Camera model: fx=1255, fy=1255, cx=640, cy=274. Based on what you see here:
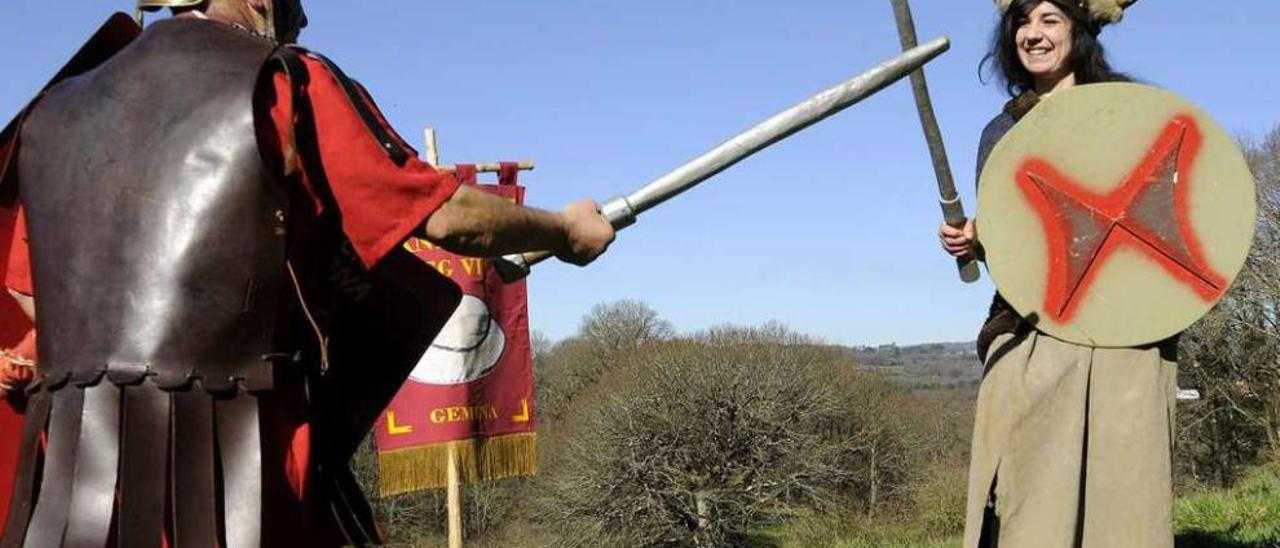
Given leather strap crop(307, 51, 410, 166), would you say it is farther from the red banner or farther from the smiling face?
the red banner

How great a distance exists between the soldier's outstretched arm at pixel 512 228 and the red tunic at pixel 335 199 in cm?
5

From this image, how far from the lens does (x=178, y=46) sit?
7.06 ft

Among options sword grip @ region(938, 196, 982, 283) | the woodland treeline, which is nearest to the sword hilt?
sword grip @ region(938, 196, 982, 283)

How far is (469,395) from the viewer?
27.3 ft

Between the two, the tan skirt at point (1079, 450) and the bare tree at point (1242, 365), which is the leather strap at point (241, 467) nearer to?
the tan skirt at point (1079, 450)

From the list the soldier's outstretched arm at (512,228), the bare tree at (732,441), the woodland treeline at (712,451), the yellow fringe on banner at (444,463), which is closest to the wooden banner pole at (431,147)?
the yellow fringe on banner at (444,463)

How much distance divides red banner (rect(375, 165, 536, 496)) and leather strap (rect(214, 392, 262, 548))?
19.4ft

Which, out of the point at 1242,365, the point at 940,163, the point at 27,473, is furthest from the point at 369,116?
the point at 1242,365

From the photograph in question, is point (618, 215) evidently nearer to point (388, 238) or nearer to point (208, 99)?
point (388, 238)

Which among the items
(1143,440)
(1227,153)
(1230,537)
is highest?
(1227,153)

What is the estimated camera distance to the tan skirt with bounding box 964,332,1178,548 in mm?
3250

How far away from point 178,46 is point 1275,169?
22554 mm

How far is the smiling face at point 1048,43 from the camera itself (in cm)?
344

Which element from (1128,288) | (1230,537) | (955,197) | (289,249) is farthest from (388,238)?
(1230,537)
